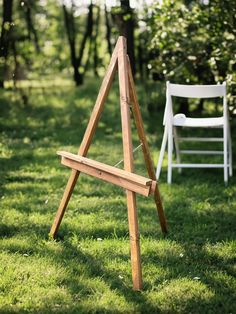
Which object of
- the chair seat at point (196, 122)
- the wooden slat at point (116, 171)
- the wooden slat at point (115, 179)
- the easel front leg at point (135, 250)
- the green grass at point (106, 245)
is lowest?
the green grass at point (106, 245)

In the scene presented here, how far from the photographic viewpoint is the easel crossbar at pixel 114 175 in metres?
3.36

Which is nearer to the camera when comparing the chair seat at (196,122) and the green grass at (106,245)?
the green grass at (106,245)

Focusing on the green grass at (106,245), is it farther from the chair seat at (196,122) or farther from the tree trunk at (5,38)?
the tree trunk at (5,38)

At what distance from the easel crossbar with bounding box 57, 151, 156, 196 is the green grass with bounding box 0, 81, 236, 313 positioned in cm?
73

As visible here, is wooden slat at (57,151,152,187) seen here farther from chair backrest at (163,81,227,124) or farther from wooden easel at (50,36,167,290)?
chair backrest at (163,81,227,124)

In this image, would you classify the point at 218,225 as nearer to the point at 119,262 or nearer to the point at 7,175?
the point at 119,262

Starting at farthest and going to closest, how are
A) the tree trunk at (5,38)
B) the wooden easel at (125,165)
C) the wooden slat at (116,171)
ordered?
the tree trunk at (5,38)
the wooden easel at (125,165)
the wooden slat at (116,171)

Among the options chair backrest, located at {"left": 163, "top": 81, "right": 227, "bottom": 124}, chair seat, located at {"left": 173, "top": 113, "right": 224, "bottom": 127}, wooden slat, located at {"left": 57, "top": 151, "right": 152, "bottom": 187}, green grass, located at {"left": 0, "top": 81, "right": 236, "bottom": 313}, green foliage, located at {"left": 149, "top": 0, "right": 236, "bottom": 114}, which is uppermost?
green foliage, located at {"left": 149, "top": 0, "right": 236, "bottom": 114}

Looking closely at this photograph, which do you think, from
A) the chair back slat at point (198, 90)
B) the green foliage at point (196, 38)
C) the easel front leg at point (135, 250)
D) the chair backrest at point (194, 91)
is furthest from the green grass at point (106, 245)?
the green foliage at point (196, 38)

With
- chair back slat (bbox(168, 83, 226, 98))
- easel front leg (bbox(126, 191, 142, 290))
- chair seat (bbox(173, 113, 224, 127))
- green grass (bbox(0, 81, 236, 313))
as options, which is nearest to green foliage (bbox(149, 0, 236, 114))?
chair back slat (bbox(168, 83, 226, 98))

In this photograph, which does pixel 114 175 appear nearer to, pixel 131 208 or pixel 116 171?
pixel 116 171

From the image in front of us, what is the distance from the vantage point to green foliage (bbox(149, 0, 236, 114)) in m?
7.00

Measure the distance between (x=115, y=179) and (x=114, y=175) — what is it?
3 cm

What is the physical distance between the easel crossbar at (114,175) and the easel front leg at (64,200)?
13cm
